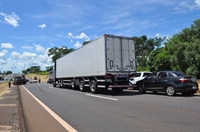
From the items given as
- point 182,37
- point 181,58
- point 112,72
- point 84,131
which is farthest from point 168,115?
point 182,37

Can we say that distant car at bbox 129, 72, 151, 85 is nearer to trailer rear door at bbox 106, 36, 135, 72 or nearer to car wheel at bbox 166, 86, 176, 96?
trailer rear door at bbox 106, 36, 135, 72

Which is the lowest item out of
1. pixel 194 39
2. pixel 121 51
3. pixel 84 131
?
pixel 84 131

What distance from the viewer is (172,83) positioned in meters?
13.5

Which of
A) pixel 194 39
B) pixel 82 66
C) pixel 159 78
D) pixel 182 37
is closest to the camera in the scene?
pixel 159 78

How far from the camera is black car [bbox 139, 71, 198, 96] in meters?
13.1

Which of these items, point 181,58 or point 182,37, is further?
point 182,37

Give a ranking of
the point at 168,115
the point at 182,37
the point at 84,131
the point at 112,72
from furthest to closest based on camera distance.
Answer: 1. the point at 182,37
2. the point at 112,72
3. the point at 168,115
4. the point at 84,131

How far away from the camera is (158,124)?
6.45m

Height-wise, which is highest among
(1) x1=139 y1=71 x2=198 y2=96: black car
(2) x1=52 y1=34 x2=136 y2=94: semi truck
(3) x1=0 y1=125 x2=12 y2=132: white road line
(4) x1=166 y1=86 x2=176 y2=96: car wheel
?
(2) x1=52 y1=34 x2=136 y2=94: semi truck

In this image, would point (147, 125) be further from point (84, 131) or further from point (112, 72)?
point (112, 72)

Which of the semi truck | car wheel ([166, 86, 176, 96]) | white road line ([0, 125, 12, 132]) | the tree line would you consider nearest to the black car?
car wheel ([166, 86, 176, 96])

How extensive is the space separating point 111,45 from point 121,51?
1.02 meters

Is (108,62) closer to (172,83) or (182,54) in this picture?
(172,83)

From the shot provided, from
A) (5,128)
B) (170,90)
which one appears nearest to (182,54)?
(170,90)
